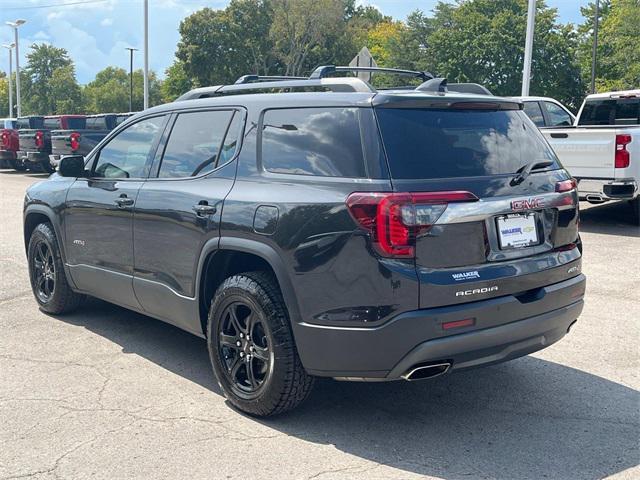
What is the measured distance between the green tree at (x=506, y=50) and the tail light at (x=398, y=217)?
45.8 meters

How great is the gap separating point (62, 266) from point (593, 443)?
4228mm

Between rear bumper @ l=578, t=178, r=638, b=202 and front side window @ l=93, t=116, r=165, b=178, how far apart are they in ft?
25.2

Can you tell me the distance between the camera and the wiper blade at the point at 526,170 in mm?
3900

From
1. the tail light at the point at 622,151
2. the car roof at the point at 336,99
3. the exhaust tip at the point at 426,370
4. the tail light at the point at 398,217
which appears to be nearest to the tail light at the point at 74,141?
the tail light at the point at 622,151

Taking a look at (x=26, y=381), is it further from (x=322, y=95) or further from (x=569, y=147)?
(x=569, y=147)

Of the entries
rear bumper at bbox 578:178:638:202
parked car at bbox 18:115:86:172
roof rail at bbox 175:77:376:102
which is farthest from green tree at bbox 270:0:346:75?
roof rail at bbox 175:77:376:102

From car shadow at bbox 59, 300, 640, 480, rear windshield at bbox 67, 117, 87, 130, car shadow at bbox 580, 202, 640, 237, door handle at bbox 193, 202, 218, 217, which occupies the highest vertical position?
rear windshield at bbox 67, 117, 87, 130

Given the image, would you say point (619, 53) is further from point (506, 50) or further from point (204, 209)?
point (204, 209)

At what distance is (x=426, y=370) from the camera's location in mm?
3646

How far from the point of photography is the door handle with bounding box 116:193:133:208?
503 cm

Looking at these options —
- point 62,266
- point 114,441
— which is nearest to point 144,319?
point 62,266

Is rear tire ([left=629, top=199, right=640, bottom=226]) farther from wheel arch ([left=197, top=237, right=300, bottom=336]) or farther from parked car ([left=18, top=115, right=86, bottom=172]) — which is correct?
parked car ([left=18, top=115, right=86, bottom=172])

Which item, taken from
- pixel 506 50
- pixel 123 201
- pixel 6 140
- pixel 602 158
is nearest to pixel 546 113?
pixel 602 158

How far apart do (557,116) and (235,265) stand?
11101 mm
